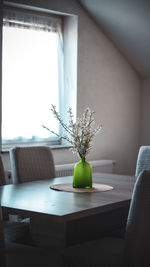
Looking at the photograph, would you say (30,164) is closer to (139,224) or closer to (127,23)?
(139,224)

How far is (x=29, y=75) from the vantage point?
4.97 meters

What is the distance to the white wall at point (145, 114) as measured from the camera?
6.02 m

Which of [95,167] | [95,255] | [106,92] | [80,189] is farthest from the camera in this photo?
[106,92]

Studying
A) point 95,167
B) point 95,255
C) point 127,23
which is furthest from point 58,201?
point 127,23

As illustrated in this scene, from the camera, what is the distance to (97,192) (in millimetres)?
2809

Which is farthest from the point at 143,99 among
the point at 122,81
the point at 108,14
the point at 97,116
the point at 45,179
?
the point at 45,179

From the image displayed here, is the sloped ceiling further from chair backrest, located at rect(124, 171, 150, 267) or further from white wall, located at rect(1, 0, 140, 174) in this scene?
chair backrest, located at rect(124, 171, 150, 267)

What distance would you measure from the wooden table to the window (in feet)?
5.71

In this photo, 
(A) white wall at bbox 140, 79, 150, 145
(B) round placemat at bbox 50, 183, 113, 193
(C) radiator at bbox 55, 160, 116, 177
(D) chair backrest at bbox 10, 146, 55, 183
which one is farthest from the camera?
(A) white wall at bbox 140, 79, 150, 145

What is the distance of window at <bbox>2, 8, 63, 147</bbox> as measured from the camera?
15.5ft

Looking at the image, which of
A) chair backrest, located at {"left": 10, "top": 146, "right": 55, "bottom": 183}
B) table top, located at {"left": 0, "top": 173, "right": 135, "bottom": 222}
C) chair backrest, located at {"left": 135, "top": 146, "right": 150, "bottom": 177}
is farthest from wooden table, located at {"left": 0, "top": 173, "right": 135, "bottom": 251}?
chair backrest, located at {"left": 135, "top": 146, "right": 150, "bottom": 177}

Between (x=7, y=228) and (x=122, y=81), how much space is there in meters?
3.41

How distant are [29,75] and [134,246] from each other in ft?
10.5

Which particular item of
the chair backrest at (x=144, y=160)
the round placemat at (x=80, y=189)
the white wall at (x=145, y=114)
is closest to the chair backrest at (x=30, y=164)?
the round placemat at (x=80, y=189)
